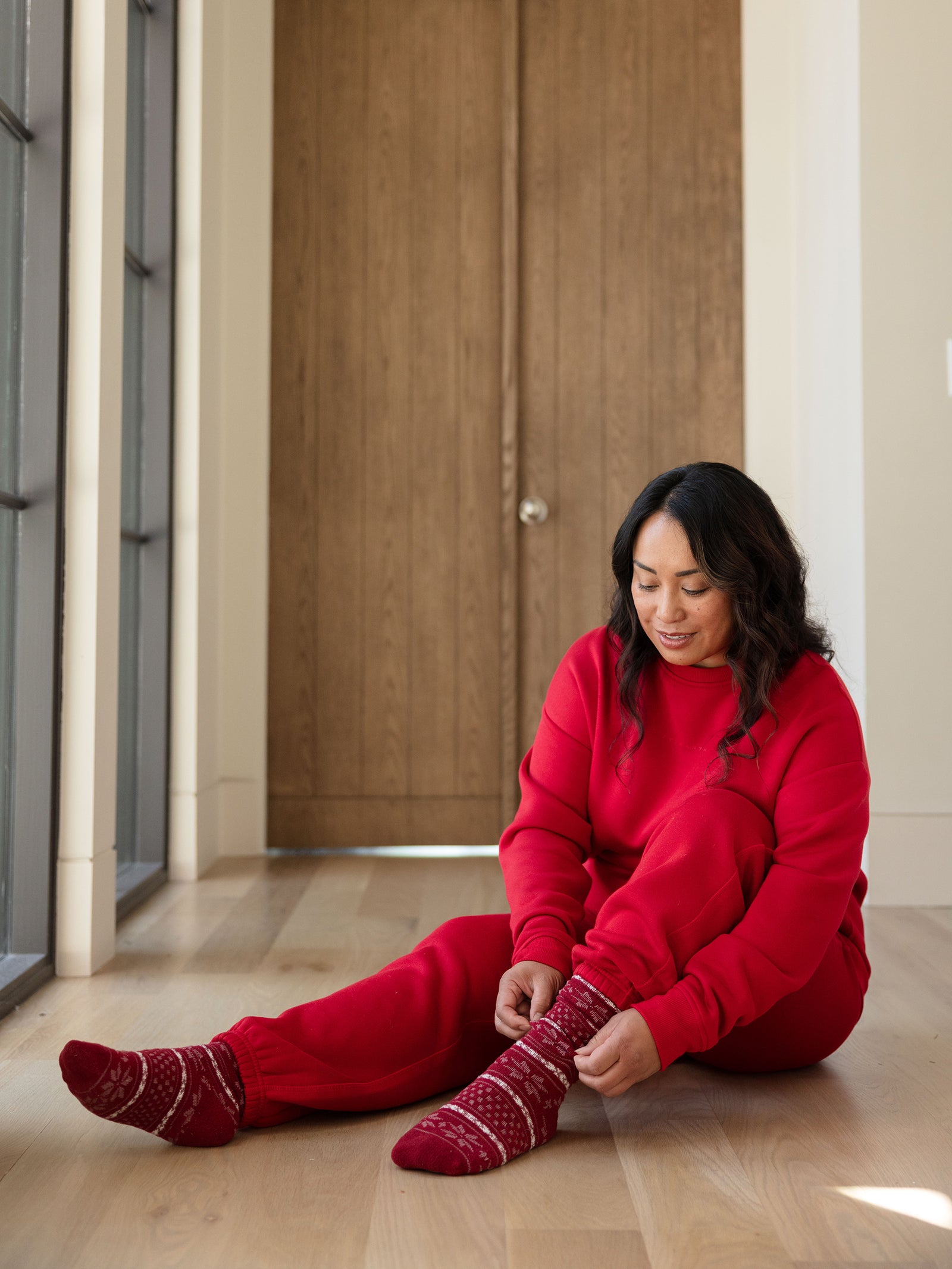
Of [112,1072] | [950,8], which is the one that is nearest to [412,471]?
[950,8]

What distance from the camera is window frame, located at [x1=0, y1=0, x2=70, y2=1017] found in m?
1.91

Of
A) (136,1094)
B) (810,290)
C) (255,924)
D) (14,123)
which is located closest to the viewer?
(136,1094)

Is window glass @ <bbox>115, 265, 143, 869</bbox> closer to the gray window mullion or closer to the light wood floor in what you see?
the gray window mullion

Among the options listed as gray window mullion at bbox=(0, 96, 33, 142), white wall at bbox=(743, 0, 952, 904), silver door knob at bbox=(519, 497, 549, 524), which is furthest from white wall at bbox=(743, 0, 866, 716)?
gray window mullion at bbox=(0, 96, 33, 142)

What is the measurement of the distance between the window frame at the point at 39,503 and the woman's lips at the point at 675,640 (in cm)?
107

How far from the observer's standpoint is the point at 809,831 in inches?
50.9

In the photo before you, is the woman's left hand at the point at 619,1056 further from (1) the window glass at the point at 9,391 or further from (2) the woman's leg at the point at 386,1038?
(1) the window glass at the point at 9,391

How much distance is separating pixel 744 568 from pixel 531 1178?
0.72m

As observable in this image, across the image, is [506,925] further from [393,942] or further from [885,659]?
[885,659]

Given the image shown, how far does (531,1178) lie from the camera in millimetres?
1177

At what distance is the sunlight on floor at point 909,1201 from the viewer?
1104 millimetres

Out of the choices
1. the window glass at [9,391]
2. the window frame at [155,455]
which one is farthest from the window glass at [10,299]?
the window frame at [155,455]

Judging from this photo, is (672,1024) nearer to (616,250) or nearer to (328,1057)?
(328,1057)

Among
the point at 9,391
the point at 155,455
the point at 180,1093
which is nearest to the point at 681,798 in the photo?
the point at 180,1093
